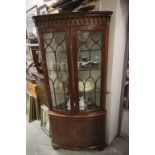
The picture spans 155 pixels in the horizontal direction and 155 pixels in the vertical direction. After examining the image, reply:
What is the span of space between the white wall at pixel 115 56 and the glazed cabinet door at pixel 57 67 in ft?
1.34

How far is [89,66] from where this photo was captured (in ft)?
5.24

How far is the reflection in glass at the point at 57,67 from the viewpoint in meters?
1.52

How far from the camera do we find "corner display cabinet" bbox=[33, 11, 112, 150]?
1.44 m

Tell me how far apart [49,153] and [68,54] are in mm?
1059

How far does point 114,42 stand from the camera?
155 cm

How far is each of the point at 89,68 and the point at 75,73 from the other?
15cm

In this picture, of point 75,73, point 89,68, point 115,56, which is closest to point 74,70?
point 75,73

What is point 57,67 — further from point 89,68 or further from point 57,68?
point 89,68

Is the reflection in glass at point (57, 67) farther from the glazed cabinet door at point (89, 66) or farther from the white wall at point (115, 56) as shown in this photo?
the white wall at point (115, 56)

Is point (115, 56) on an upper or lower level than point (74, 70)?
upper

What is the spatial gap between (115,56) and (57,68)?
55 cm

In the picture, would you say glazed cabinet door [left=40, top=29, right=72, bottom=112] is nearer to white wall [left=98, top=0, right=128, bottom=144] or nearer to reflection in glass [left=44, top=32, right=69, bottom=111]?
reflection in glass [left=44, top=32, right=69, bottom=111]
